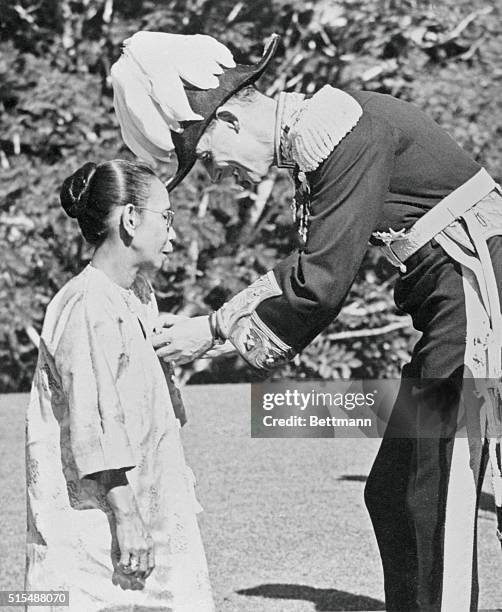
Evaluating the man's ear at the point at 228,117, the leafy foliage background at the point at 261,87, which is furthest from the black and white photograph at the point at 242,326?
the leafy foliage background at the point at 261,87

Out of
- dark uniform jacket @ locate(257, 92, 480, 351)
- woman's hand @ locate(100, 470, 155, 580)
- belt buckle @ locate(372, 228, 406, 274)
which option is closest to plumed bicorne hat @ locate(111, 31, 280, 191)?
dark uniform jacket @ locate(257, 92, 480, 351)

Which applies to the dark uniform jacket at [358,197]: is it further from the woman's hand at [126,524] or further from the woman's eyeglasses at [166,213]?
the woman's hand at [126,524]

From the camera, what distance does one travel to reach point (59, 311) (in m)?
3.27

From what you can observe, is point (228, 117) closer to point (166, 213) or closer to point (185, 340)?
point (166, 213)

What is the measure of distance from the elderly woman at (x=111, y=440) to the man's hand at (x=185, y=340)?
3cm

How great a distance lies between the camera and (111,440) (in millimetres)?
3104

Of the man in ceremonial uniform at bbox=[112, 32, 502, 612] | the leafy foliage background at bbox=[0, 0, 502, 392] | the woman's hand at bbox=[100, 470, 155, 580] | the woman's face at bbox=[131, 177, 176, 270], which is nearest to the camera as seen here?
the woman's hand at bbox=[100, 470, 155, 580]

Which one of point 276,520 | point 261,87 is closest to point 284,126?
point 276,520

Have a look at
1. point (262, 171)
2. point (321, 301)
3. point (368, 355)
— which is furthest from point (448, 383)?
point (368, 355)

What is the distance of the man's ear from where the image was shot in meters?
3.29

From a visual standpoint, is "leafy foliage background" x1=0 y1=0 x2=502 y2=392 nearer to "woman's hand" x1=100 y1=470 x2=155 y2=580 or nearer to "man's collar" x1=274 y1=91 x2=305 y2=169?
"man's collar" x1=274 y1=91 x2=305 y2=169

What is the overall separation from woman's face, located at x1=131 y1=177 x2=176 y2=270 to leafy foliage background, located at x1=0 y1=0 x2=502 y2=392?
582 centimetres

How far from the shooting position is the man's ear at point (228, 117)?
329cm

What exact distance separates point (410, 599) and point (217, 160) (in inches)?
46.8
